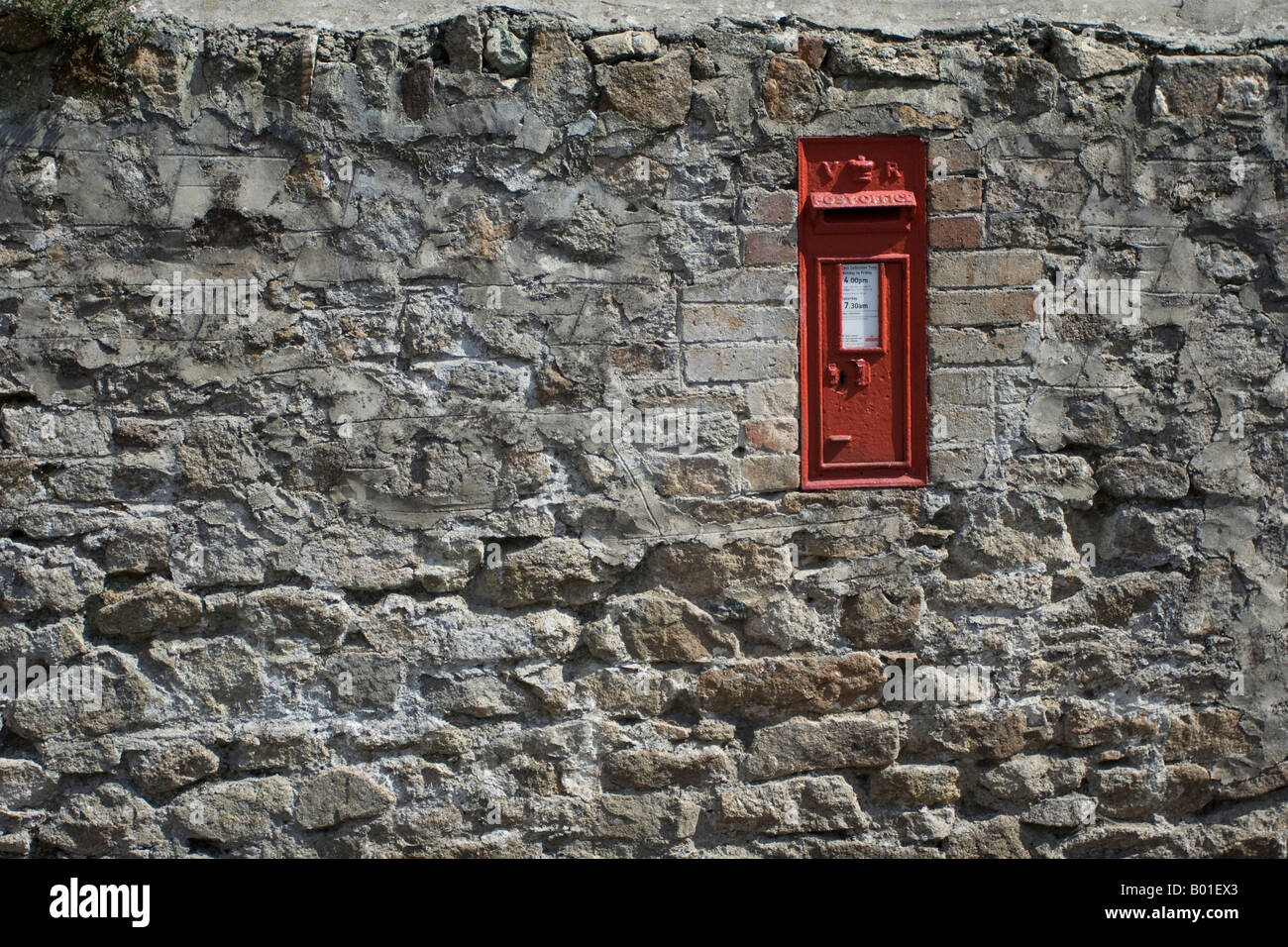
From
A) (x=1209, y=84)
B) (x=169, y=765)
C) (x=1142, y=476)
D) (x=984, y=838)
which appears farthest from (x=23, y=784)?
(x=1209, y=84)

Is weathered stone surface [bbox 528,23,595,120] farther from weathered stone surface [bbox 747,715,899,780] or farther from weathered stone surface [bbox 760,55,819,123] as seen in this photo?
weathered stone surface [bbox 747,715,899,780]

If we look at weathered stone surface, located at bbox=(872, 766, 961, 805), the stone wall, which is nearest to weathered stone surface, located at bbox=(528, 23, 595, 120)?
the stone wall

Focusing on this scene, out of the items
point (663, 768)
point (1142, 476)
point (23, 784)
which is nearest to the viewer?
point (23, 784)

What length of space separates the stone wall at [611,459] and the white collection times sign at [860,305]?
Result: 6.3 inches

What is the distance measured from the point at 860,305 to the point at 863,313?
2cm

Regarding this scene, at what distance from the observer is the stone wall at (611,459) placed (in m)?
2.82

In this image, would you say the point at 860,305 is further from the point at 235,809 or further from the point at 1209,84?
the point at 235,809

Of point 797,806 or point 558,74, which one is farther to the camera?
point 797,806

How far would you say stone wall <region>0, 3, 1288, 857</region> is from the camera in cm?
282

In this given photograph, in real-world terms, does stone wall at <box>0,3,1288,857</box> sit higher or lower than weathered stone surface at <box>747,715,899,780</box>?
higher

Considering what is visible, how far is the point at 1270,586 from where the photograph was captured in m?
3.06

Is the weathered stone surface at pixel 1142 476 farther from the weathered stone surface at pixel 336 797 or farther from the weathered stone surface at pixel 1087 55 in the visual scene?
the weathered stone surface at pixel 336 797

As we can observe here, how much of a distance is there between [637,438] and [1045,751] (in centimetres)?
149

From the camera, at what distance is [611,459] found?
2922 mm
